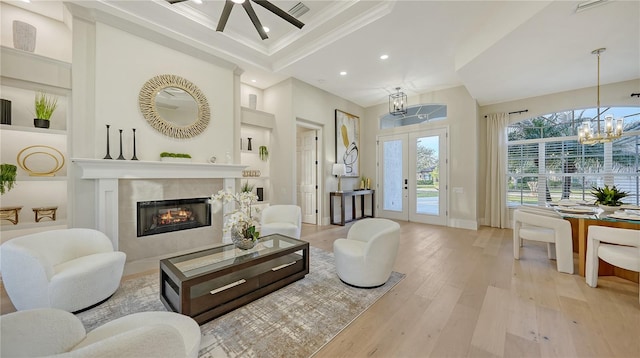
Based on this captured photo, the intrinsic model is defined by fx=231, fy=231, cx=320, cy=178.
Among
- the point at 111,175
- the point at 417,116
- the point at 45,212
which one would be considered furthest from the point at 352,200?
the point at 45,212

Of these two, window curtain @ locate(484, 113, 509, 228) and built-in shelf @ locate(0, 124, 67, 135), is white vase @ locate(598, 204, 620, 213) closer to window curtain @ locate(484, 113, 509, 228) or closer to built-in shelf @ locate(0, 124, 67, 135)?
window curtain @ locate(484, 113, 509, 228)

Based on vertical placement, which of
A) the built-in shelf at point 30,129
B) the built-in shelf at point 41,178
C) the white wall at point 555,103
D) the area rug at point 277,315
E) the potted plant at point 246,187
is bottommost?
the area rug at point 277,315

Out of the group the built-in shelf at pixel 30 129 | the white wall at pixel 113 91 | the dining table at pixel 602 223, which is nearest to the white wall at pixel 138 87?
the white wall at pixel 113 91

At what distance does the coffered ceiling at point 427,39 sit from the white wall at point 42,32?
2.73 feet

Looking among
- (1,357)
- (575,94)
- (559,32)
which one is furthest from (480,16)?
(1,357)

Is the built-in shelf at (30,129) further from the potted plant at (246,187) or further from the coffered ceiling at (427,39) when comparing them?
the potted plant at (246,187)

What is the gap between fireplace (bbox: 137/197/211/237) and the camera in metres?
3.48

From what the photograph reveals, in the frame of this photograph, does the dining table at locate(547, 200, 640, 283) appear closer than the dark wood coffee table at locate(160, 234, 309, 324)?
No

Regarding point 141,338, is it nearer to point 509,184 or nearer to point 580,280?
point 580,280

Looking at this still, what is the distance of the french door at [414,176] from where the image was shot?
19.4ft

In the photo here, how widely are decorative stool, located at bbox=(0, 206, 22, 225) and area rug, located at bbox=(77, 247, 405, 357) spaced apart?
5.12 ft

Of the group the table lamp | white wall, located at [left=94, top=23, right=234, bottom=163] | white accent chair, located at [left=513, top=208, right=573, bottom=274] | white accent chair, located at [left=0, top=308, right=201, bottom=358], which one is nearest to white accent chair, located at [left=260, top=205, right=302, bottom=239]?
white wall, located at [left=94, top=23, right=234, bottom=163]

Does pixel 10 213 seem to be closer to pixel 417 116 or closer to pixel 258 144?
pixel 258 144

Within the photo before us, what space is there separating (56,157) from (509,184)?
858 centimetres
